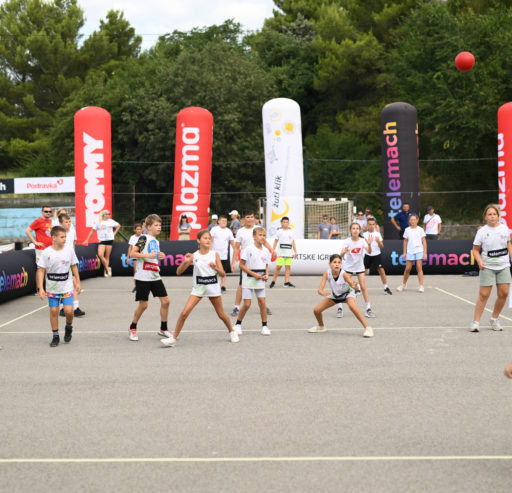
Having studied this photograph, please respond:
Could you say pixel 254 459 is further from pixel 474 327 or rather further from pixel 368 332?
pixel 474 327

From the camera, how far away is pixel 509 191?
24.5 metres

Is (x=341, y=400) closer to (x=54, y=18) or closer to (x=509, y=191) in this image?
(x=509, y=191)

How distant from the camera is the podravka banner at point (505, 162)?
24.5m

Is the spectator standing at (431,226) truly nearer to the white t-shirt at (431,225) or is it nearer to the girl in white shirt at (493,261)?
the white t-shirt at (431,225)

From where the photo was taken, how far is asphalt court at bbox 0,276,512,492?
4934 mm

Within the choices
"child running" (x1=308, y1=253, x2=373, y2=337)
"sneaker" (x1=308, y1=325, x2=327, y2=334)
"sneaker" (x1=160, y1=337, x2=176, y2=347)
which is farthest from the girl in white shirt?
"sneaker" (x1=160, y1=337, x2=176, y2=347)

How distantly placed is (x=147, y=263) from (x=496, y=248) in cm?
517

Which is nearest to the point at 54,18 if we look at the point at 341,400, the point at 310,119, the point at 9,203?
the point at 310,119

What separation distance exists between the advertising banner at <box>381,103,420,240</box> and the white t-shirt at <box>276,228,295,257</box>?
8.59m

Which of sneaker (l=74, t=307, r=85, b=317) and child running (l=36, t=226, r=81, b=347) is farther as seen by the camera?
sneaker (l=74, t=307, r=85, b=317)

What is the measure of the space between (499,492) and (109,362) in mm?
5496

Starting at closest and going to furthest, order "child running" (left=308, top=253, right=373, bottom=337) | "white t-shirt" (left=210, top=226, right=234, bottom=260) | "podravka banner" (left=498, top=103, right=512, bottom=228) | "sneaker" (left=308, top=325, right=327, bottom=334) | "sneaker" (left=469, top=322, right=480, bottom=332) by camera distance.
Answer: "child running" (left=308, top=253, right=373, bottom=337) < "sneaker" (left=469, top=322, right=480, bottom=332) < "sneaker" (left=308, top=325, right=327, bottom=334) < "white t-shirt" (left=210, top=226, right=234, bottom=260) < "podravka banner" (left=498, top=103, right=512, bottom=228)

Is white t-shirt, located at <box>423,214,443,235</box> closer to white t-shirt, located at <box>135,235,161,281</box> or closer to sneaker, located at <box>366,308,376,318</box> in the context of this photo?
sneaker, located at <box>366,308,376,318</box>

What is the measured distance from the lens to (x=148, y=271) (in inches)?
414
